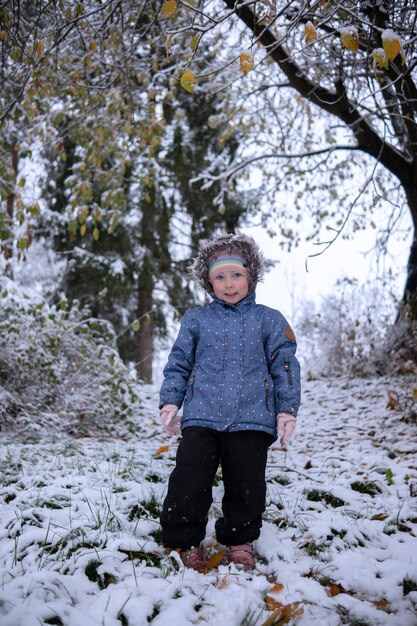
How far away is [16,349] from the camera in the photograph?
16.4ft

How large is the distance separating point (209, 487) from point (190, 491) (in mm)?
128

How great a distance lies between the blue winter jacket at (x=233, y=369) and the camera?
2.49m

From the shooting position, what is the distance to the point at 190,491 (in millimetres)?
2363

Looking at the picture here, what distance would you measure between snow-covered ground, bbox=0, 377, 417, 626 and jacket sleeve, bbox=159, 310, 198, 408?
687 mm

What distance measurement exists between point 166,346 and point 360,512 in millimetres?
11147

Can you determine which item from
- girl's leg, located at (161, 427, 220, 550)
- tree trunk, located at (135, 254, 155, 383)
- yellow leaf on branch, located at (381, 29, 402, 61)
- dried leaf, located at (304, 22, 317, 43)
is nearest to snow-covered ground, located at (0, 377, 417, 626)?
girl's leg, located at (161, 427, 220, 550)

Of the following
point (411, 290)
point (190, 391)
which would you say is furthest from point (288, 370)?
point (411, 290)

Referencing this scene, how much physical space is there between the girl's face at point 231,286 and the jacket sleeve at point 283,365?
0.84ft

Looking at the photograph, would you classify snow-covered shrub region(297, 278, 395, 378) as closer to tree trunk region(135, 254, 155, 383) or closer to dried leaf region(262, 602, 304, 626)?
tree trunk region(135, 254, 155, 383)

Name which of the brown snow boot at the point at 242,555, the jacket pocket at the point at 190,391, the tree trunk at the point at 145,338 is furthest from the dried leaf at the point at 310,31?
the tree trunk at the point at 145,338

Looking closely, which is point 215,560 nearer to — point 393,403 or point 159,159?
point 393,403

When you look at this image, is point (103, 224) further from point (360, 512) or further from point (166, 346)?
point (360, 512)

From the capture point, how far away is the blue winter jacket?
8.18 ft

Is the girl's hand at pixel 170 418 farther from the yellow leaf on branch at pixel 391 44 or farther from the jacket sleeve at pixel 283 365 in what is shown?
the yellow leaf on branch at pixel 391 44
